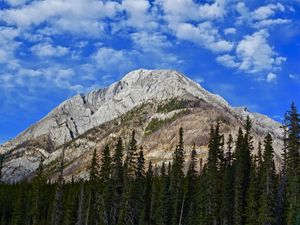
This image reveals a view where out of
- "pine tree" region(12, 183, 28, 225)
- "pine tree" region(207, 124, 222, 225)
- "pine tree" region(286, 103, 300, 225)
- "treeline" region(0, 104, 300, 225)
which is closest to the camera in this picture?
"pine tree" region(286, 103, 300, 225)

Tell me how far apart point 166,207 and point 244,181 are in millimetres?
16695

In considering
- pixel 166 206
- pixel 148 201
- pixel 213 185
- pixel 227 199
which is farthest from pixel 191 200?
pixel 148 201

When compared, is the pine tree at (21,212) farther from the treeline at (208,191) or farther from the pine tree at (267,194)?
the pine tree at (267,194)

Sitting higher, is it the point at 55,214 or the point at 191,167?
the point at 191,167

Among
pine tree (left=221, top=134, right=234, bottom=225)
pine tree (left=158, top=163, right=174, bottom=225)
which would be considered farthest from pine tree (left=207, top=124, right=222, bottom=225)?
pine tree (left=158, top=163, right=174, bottom=225)

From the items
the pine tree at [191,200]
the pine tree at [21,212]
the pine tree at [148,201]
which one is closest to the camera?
the pine tree at [191,200]

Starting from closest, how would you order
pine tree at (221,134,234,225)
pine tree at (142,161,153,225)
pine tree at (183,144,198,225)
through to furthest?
pine tree at (221,134,234,225) → pine tree at (183,144,198,225) → pine tree at (142,161,153,225)

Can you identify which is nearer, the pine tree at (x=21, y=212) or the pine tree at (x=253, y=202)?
the pine tree at (x=253, y=202)

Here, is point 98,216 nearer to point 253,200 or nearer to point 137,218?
point 137,218

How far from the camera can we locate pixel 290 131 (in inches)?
2881

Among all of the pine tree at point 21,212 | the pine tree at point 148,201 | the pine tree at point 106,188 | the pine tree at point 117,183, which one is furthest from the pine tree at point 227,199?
the pine tree at point 21,212

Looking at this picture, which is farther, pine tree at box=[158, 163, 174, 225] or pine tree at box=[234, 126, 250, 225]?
pine tree at box=[158, 163, 174, 225]

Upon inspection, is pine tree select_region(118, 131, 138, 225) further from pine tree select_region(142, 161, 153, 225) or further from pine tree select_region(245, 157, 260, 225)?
pine tree select_region(245, 157, 260, 225)

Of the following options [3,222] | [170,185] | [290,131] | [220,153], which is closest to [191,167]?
[170,185]
